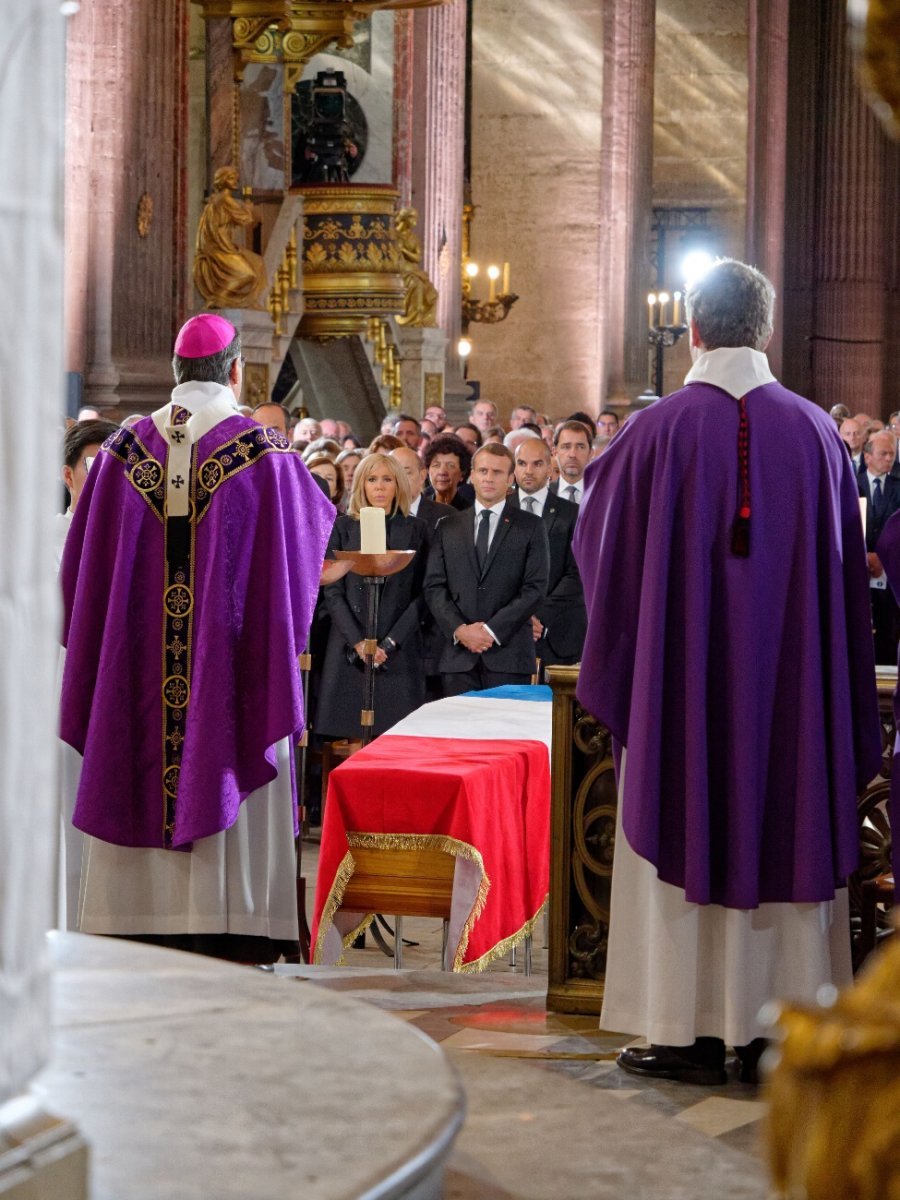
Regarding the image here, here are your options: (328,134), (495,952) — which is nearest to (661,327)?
(328,134)

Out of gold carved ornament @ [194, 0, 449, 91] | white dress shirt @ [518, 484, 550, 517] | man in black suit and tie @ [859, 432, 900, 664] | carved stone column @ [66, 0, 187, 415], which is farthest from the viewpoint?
gold carved ornament @ [194, 0, 449, 91]

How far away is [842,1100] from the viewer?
870 mm

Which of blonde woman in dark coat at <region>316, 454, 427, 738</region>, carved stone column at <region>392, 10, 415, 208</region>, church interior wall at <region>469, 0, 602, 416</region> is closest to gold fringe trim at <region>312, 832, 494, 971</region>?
blonde woman in dark coat at <region>316, 454, 427, 738</region>

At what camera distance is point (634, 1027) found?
4.61 meters

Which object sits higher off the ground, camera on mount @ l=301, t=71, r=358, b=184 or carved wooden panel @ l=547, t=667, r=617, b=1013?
camera on mount @ l=301, t=71, r=358, b=184

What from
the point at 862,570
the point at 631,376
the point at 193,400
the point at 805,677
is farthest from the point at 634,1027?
the point at 631,376

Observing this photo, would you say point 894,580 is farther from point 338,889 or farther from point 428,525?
point 428,525

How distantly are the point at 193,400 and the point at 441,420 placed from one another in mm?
11182

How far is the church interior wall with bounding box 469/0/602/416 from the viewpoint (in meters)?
30.1

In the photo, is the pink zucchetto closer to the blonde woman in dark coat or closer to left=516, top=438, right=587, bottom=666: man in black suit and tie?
the blonde woman in dark coat

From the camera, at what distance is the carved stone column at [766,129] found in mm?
28391

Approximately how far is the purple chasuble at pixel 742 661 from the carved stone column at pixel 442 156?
16896mm

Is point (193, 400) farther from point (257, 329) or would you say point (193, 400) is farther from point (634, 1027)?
point (257, 329)

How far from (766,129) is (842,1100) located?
28818 millimetres
